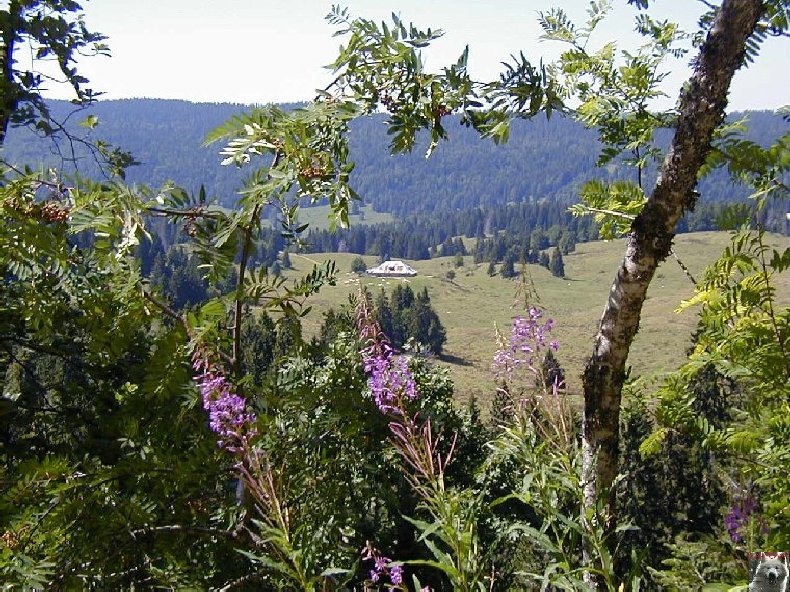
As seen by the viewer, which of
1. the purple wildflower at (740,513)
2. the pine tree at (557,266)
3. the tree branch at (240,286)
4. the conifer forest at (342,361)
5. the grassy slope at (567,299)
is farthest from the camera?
the pine tree at (557,266)

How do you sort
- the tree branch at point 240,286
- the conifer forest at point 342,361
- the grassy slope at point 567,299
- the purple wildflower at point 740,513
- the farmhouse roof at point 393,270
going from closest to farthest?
the conifer forest at point 342,361 → the tree branch at point 240,286 → the purple wildflower at point 740,513 → the farmhouse roof at point 393,270 → the grassy slope at point 567,299

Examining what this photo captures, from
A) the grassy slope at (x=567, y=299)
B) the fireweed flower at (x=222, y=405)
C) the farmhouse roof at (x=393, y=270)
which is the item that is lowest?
the grassy slope at (x=567, y=299)

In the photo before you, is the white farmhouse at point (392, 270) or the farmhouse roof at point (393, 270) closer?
the white farmhouse at point (392, 270)

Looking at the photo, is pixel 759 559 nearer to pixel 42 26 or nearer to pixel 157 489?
pixel 157 489

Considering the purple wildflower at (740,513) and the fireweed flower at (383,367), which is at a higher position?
the fireweed flower at (383,367)

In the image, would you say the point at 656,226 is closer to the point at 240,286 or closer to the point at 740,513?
the point at 740,513

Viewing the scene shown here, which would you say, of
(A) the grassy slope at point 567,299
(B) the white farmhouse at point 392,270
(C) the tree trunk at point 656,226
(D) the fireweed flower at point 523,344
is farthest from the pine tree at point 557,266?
(D) the fireweed flower at point 523,344

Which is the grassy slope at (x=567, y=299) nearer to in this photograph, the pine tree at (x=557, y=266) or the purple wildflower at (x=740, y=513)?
the pine tree at (x=557, y=266)

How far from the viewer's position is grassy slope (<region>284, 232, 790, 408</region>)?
10562 cm

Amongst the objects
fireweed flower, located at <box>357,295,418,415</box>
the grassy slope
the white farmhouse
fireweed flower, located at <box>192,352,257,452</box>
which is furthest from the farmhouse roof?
the grassy slope

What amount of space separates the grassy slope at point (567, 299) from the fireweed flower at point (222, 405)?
3372 inches

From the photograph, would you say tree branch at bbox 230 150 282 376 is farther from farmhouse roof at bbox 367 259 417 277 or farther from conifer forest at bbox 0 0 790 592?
farmhouse roof at bbox 367 259 417 277

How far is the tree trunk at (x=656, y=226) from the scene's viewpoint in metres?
2.54

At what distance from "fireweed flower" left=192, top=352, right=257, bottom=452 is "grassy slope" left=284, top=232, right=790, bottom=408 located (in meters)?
85.6
